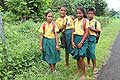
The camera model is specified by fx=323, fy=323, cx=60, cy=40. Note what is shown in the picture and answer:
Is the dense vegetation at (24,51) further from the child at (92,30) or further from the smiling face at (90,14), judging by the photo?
the smiling face at (90,14)

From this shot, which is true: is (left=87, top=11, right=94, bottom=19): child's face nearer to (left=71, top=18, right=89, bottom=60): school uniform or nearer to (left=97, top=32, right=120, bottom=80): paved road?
(left=71, top=18, right=89, bottom=60): school uniform

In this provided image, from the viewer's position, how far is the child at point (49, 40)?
8.35 m

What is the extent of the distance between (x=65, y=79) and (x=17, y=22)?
722 centimetres

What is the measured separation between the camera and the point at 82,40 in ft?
26.3

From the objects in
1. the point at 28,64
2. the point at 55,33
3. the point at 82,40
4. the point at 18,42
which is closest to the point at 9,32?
the point at 18,42

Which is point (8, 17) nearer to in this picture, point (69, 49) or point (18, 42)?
point (18, 42)

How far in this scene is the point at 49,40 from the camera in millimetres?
8414

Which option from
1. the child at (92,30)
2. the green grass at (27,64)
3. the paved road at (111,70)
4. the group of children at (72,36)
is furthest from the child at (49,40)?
the paved road at (111,70)

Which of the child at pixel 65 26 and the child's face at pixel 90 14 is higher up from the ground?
the child's face at pixel 90 14

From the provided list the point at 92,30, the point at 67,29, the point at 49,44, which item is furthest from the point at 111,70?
the point at 49,44

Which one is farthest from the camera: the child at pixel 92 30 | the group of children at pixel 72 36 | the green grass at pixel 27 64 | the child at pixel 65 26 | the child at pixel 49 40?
the child at pixel 65 26

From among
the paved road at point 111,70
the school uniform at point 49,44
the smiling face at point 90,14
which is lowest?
the paved road at point 111,70

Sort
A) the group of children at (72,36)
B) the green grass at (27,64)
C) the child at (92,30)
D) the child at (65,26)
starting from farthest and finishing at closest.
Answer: the child at (65,26) → the child at (92,30) → the group of children at (72,36) → the green grass at (27,64)

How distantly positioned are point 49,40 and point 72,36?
2.04 feet
